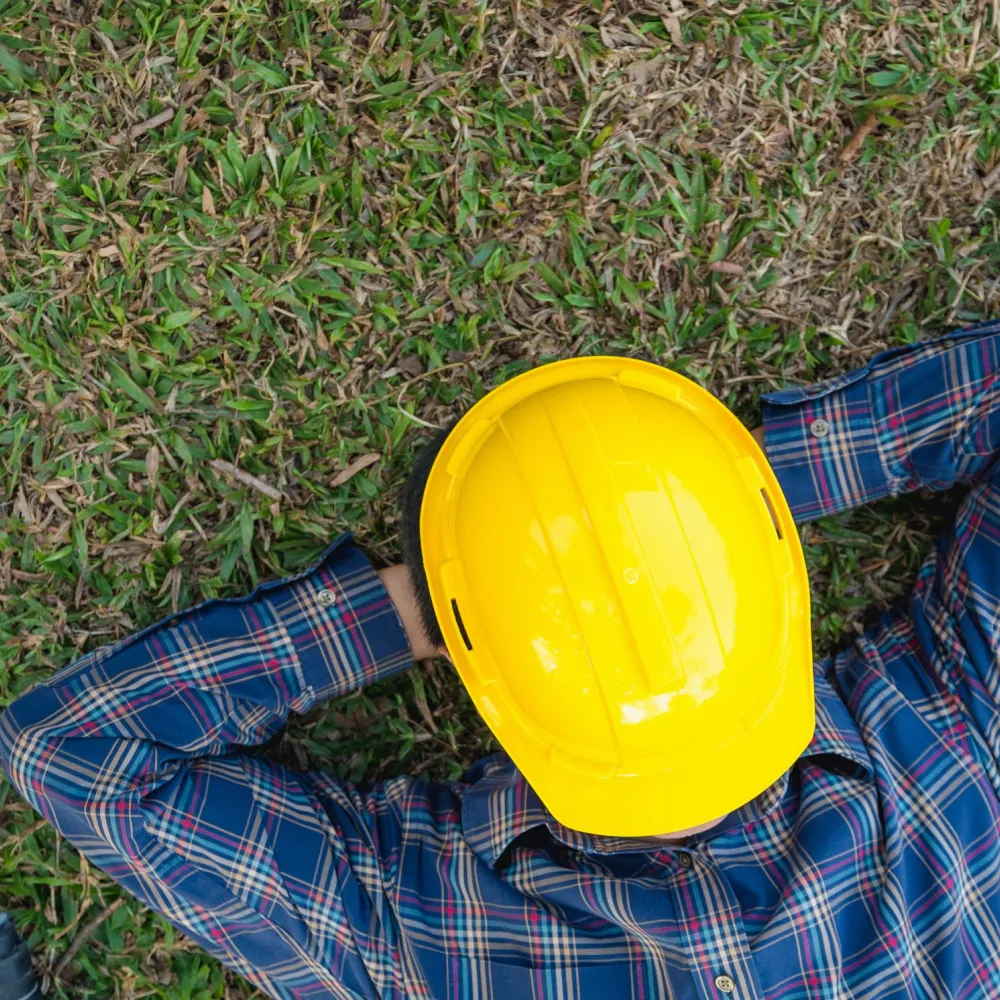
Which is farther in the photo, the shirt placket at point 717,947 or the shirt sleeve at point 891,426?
the shirt sleeve at point 891,426

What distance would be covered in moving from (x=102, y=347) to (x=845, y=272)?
208 centimetres

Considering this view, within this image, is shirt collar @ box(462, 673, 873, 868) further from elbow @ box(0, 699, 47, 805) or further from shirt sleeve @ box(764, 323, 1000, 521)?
elbow @ box(0, 699, 47, 805)

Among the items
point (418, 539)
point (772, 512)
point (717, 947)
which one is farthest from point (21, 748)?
point (772, 512)

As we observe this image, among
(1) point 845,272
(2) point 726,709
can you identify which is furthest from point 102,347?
(1) point 845,272

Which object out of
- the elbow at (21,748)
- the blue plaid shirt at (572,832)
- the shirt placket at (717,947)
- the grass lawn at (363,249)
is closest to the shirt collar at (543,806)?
the blue plaid shirt at (572,832)

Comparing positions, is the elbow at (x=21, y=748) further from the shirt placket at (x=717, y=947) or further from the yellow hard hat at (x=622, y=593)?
the shirt placket at (x=717, y=947)

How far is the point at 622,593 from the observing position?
1937mm

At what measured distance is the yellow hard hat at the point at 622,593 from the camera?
1961 mm

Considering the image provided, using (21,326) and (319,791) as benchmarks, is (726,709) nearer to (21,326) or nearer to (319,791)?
(319,791)

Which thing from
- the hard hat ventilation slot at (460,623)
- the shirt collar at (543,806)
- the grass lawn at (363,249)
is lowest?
the shirt collar at (543,806)

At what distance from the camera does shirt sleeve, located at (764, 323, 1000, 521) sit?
2.42 meters

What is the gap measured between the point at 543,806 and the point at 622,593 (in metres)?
0.73

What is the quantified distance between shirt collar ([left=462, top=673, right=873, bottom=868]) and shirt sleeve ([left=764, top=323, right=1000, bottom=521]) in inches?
21.1

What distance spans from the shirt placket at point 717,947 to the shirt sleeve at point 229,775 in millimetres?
761
